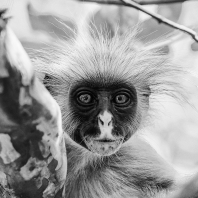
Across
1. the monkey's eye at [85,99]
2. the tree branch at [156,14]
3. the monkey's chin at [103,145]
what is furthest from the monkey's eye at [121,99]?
the tree branch at [156,14]

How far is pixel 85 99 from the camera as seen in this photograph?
2711mm

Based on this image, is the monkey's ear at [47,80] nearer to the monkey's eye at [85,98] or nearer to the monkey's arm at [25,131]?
the monkey's eye at [85,98]

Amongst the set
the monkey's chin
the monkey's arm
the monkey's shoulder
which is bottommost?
the monkey's shoulder

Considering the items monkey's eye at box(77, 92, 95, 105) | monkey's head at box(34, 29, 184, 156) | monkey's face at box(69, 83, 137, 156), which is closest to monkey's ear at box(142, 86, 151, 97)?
monkey's head at box(34, 29, 184, 156)

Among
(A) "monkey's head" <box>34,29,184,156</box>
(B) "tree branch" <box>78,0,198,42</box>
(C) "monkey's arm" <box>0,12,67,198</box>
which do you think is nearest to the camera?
(C) "monkey's arm" <box>0,12,67,198</box>

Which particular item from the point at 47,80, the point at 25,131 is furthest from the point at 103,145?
the point at 25,131

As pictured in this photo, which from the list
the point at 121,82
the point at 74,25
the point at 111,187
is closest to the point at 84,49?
the point at 74,25

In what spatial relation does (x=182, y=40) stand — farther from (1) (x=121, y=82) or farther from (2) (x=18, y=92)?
(2) (x=18, y=92)

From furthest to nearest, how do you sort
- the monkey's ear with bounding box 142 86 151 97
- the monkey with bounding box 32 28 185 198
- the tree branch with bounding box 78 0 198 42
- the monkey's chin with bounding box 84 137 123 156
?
the monkey's ear with bounding box 142 86 151 97
the monkey with bounding box 32 28 185 198
the monkey's chin with bounding box 84 137 123 156
the tree branch with bounding box 78 0 198 42

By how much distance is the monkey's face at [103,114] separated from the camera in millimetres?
2346

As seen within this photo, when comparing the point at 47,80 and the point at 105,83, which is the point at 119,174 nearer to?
the point at 105,83

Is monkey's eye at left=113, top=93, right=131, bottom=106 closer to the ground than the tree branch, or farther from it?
closer to the ground

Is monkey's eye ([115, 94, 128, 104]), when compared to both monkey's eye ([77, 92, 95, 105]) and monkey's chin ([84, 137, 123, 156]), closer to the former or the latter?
monkey's eye ([77, 92, 95, 105])

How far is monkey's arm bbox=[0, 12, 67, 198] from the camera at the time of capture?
94 centimetres
